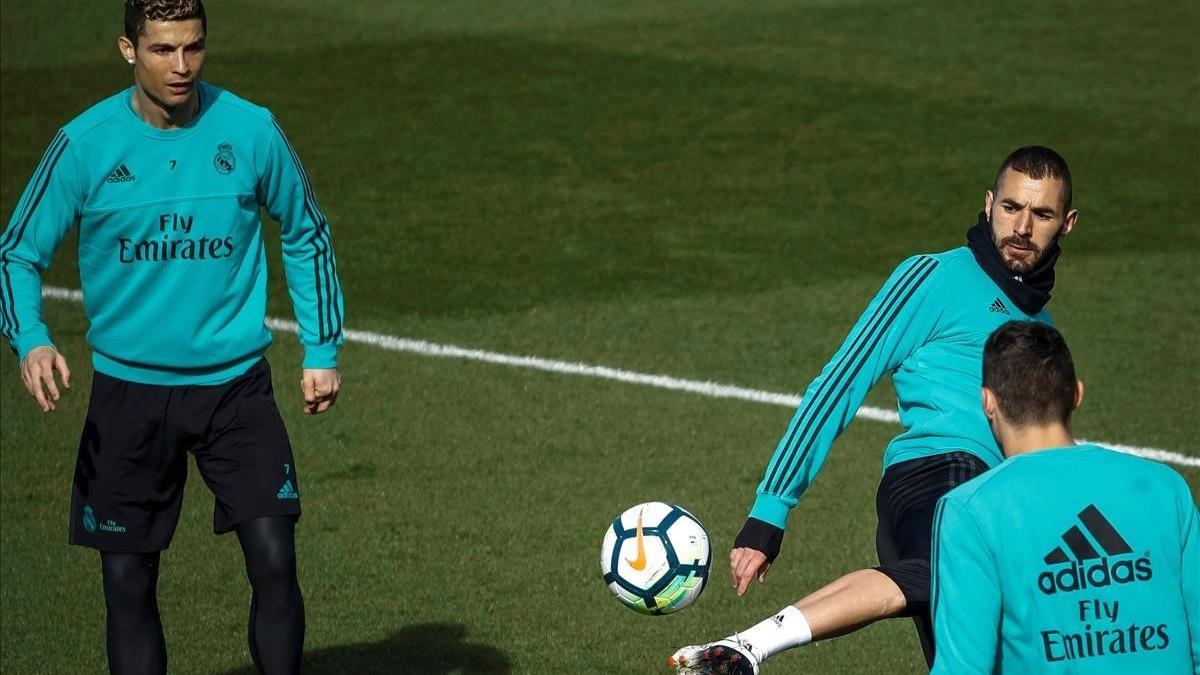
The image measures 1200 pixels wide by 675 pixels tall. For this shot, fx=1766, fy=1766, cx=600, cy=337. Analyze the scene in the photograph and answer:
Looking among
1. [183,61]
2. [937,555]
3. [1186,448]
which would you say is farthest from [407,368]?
[937,555]

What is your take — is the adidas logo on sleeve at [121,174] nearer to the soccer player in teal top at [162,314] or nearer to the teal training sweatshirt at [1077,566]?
the soccer player in teal top at [162,314]

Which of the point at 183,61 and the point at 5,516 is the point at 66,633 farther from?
the point at 183,61

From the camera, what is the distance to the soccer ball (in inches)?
224

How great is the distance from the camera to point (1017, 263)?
18.6ft

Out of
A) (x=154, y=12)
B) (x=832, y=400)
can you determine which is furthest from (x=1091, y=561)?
(x=154, y=12)

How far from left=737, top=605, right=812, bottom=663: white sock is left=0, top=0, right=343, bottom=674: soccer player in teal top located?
1.57 metres

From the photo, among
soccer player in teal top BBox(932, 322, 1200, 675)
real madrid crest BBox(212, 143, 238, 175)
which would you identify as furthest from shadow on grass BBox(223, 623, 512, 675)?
soccer player in teal top BBox(932, 322, 1200, 675)

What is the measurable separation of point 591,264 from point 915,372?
7381mm

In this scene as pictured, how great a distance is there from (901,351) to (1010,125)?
11.6m

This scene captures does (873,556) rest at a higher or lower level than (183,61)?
lower

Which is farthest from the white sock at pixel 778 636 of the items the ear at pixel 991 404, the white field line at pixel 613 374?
the white field line at pixel 613 374

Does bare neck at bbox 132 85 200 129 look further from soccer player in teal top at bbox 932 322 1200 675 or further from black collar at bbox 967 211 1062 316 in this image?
soccer player in teal top at bbox 932 322 1200 675

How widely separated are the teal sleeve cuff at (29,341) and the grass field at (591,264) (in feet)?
5.47

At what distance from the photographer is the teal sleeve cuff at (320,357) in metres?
5.93
